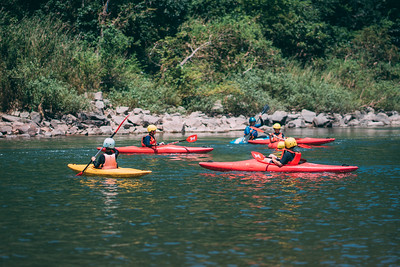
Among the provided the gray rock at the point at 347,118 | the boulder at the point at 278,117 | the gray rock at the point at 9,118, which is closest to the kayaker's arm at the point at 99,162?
the gray rock at the point at 9,118

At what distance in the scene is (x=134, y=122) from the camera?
26422mm

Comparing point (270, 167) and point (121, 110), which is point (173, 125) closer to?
point (121, 110)

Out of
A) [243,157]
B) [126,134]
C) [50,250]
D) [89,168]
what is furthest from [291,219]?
[126,134]

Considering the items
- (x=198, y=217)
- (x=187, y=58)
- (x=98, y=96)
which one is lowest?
(x=198, y=217)

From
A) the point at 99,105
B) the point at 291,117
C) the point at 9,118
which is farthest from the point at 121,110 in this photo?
the point at 291,117

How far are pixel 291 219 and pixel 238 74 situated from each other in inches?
1008

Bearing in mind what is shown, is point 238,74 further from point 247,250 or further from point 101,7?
point 247,250

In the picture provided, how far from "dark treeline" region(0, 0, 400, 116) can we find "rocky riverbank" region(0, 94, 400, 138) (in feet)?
2.41

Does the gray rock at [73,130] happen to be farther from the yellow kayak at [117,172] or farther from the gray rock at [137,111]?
the yellow kayak at [117,172]

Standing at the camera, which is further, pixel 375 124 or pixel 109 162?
pixel 375 124

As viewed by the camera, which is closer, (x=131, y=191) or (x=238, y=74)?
(x=131, y=191)

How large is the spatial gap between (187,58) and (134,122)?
841cm

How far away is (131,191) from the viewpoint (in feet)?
34.8

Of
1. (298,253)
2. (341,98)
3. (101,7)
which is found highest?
(101,7)
